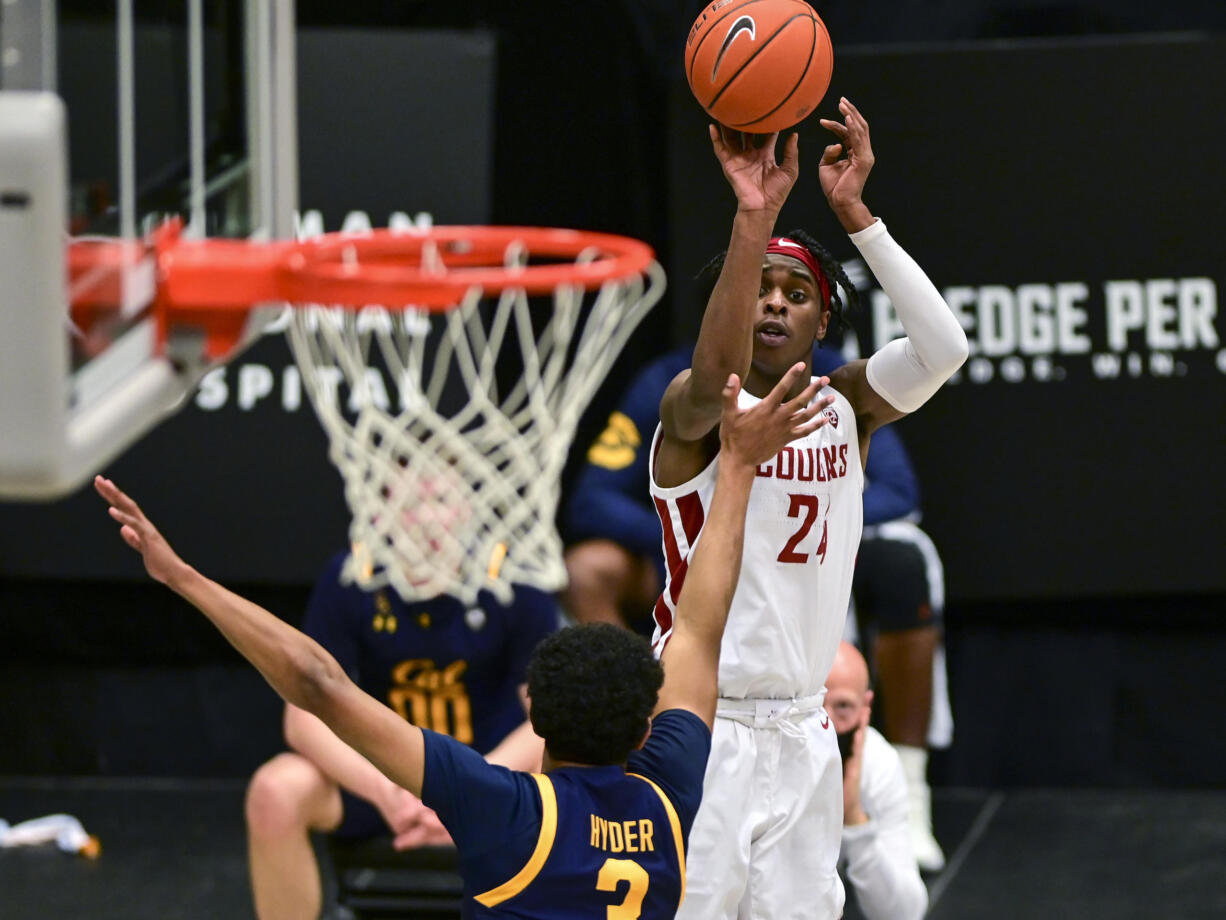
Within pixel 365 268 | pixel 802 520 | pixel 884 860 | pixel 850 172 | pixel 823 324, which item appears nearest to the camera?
pixel 850 172

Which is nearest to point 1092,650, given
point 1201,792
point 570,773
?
point 1201,792

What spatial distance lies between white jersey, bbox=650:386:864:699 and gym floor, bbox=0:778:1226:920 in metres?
1.94

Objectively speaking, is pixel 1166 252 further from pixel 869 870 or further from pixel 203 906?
pixel 203 906

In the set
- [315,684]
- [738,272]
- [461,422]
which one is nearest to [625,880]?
[315,684]

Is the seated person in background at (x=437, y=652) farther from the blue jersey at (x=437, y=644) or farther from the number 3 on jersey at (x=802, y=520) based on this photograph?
the number 3 on jersey at (x=802, y=520)

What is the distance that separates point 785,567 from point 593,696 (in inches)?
29.5

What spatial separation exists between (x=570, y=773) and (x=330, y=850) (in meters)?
2.04

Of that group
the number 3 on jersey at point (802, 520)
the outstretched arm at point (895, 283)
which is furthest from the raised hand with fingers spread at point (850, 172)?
the number 3 on jersey at point (802, 520)

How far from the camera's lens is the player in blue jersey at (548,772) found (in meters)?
2.78

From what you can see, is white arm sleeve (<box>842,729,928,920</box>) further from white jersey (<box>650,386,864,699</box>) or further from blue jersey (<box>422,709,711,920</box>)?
blue jersey (<box>422,709,711,920</box>)

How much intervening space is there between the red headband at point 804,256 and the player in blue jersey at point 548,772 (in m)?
0.89

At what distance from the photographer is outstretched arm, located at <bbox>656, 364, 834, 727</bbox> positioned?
303 cm

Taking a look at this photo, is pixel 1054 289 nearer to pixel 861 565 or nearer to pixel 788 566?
pixel 861 565

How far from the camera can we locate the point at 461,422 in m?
5.52
